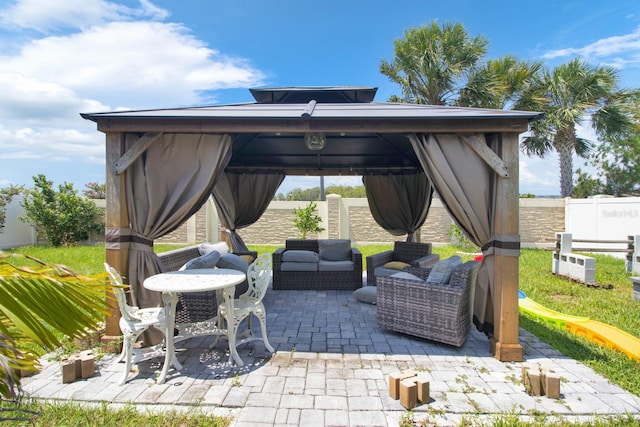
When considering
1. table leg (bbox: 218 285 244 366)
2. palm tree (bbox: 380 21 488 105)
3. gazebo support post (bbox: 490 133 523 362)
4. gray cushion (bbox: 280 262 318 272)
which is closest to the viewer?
table leg (bbox: 218 285 244 366)

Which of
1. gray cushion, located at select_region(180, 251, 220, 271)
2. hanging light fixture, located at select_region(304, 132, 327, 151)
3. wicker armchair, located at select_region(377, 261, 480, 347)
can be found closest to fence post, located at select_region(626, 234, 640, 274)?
wicker armchair, located at select_region(377, 261, 480, 347)

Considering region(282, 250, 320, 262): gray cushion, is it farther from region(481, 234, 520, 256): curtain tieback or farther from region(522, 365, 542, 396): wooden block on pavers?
region(522, 365, 542, 396): wooden block on pavers

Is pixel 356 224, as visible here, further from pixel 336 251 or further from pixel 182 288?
pixel 182 288

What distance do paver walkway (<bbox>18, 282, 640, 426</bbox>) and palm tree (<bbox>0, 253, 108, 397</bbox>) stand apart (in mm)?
1778

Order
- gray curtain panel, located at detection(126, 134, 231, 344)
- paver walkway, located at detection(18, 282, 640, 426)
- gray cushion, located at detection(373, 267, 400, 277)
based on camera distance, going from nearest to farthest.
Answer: paver walkway, located at detection(18, 282, 640, 426) → gray curtain panel, located at detection(126, 134, 231, 344) → gray cushion, located at detection(373, 267, 400, 277)

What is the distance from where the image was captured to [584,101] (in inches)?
424

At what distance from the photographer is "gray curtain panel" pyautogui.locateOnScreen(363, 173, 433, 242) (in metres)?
7.35

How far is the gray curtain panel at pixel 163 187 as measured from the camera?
3.86m

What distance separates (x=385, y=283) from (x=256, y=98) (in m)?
4.58

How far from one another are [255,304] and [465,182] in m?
2.81

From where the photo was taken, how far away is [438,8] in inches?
361

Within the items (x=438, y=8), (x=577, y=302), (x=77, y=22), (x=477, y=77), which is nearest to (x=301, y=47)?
(x=438, y=8)

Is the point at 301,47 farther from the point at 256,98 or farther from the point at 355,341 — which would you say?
the point at 355,341

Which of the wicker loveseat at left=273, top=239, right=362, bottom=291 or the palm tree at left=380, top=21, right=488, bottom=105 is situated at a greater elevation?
the palm tree at left=380, top=21, right=488, bottom=105
